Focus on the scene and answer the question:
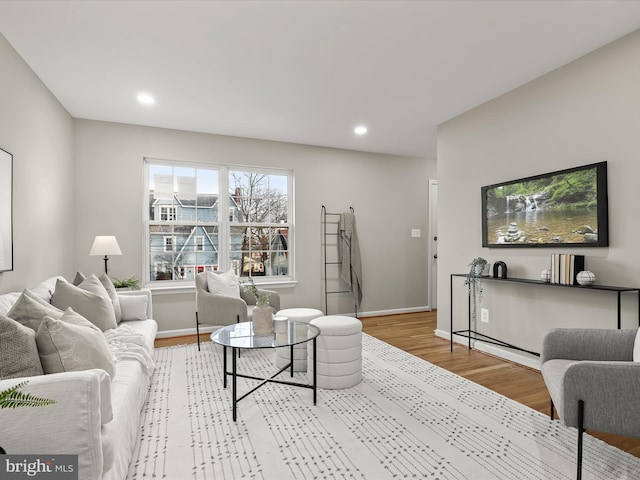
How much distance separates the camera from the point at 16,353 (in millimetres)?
1464

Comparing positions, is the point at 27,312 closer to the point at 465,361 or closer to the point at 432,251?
the point at 465,361

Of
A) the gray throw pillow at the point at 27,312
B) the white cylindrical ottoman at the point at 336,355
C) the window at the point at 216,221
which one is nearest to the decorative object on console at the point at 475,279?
the white cylindrical ottoman at the point at 336,355

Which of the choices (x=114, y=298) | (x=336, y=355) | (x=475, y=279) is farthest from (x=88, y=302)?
(x=475, y=279)

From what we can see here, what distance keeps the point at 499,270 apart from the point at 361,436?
2.23m

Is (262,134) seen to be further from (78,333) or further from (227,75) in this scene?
(78,333)

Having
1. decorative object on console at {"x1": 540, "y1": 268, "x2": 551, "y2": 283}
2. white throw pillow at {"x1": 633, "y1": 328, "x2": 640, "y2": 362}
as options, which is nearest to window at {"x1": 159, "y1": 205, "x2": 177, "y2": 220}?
decorative object on console at {"x1": 540, "y1": 268, "x2": 551, "y2": 283}

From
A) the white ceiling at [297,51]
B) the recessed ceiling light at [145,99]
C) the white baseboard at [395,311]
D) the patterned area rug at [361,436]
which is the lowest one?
the patterned area rug at [361,436]

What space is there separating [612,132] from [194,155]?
418cm

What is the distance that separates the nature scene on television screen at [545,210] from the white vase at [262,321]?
93.7 inches

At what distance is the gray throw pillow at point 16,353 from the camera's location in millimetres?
1440

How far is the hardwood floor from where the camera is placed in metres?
2.65

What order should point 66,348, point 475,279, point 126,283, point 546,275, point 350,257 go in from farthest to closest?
point 350,257 → point 126,283 → point 475,279 → point 546,275 → point 66,348

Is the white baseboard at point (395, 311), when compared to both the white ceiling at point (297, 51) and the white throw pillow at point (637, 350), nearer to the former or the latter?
the white ceiling at point (297, 51)

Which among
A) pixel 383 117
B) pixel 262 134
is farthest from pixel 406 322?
pixel 262 134
